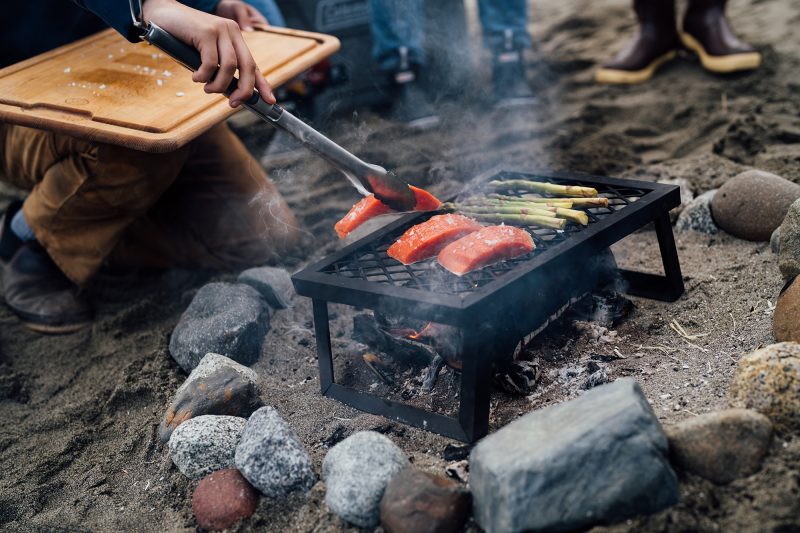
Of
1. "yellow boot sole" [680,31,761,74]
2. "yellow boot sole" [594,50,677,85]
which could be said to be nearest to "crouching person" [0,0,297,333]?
"yellow boot sole" [594,50,677,85]

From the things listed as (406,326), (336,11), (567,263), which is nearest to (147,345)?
(406,326)

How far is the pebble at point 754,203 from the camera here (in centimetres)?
339

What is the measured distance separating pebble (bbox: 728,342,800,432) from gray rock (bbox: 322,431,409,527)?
1.18 meters

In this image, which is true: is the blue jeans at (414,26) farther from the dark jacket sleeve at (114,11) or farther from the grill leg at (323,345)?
the grill leg at (323,345)

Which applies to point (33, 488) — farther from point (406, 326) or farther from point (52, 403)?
point (406, 326)

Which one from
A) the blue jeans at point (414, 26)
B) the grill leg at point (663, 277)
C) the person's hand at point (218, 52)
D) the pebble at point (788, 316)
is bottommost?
the grill leg at point (663, 277)

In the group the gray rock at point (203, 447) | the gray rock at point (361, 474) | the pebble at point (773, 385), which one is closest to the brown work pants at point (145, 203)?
the gray rock at point (203, 447)

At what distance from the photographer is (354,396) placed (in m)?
2.90

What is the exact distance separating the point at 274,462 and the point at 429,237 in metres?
1.07

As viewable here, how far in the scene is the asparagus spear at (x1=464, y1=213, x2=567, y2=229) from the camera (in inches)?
112

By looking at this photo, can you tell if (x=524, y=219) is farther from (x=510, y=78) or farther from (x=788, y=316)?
(x=510, y=78)

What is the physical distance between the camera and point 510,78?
5832 millimetres

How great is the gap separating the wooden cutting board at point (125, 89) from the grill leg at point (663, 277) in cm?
196

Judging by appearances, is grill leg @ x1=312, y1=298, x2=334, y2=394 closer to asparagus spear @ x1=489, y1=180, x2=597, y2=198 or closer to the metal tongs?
the metal tongs
